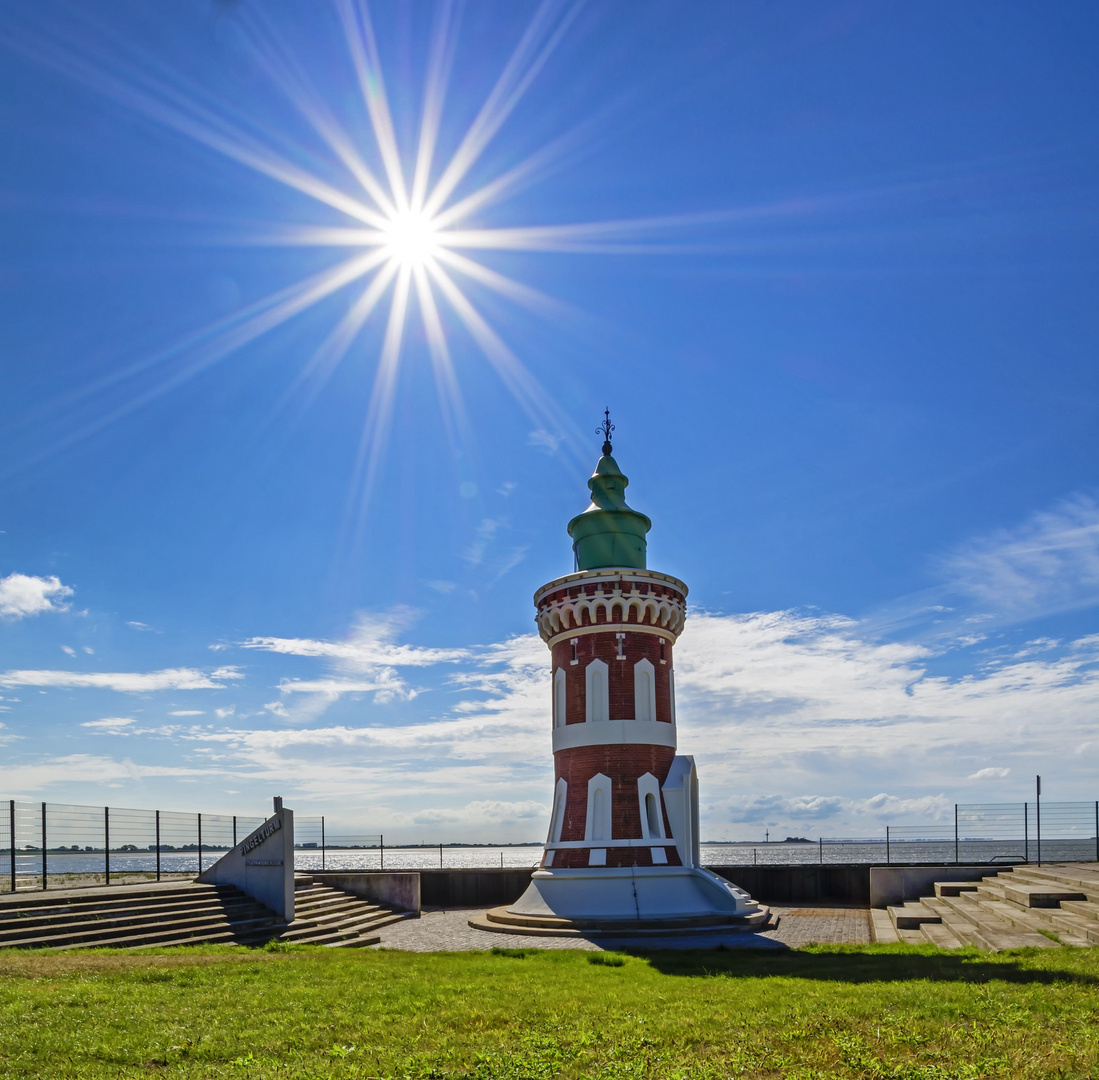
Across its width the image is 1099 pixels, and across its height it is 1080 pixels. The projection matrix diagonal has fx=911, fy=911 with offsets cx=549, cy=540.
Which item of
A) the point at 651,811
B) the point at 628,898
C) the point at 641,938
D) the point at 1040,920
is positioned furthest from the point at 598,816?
the point at 1040,920

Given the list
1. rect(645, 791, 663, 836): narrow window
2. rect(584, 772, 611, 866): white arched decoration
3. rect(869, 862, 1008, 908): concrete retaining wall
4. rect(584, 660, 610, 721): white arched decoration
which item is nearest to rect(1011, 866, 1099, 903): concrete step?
rect(869, 862, 1008, 908): concrete retaining wall

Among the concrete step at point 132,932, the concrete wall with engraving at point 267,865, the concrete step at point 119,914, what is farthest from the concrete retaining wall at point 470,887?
the concrete step at point 132,932

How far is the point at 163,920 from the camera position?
17.8 meters

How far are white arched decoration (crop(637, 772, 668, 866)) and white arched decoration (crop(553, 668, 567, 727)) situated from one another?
287 centimetres

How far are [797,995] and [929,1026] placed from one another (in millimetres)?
2422

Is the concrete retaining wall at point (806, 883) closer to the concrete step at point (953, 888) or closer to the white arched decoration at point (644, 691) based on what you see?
the concrete step at point (953, 888)

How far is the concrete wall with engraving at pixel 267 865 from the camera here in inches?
803

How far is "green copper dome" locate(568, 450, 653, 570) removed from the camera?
27.1m

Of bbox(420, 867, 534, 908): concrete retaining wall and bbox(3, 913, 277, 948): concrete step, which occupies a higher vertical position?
bbox(3, 913, 277, 948): concrete step

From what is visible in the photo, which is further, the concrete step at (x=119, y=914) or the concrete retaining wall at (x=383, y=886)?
the concrete retaining wall at (x=383, y=886)

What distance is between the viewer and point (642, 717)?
83.0ft

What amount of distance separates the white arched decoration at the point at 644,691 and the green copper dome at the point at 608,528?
2911 millimetres

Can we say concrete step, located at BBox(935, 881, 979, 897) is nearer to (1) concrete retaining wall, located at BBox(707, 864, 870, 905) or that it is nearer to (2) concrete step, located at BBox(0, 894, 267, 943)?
(1) concrete retaining wall, located at BBox(707, 864, 870, 905)

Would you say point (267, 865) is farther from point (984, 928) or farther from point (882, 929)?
point (984, 928)
